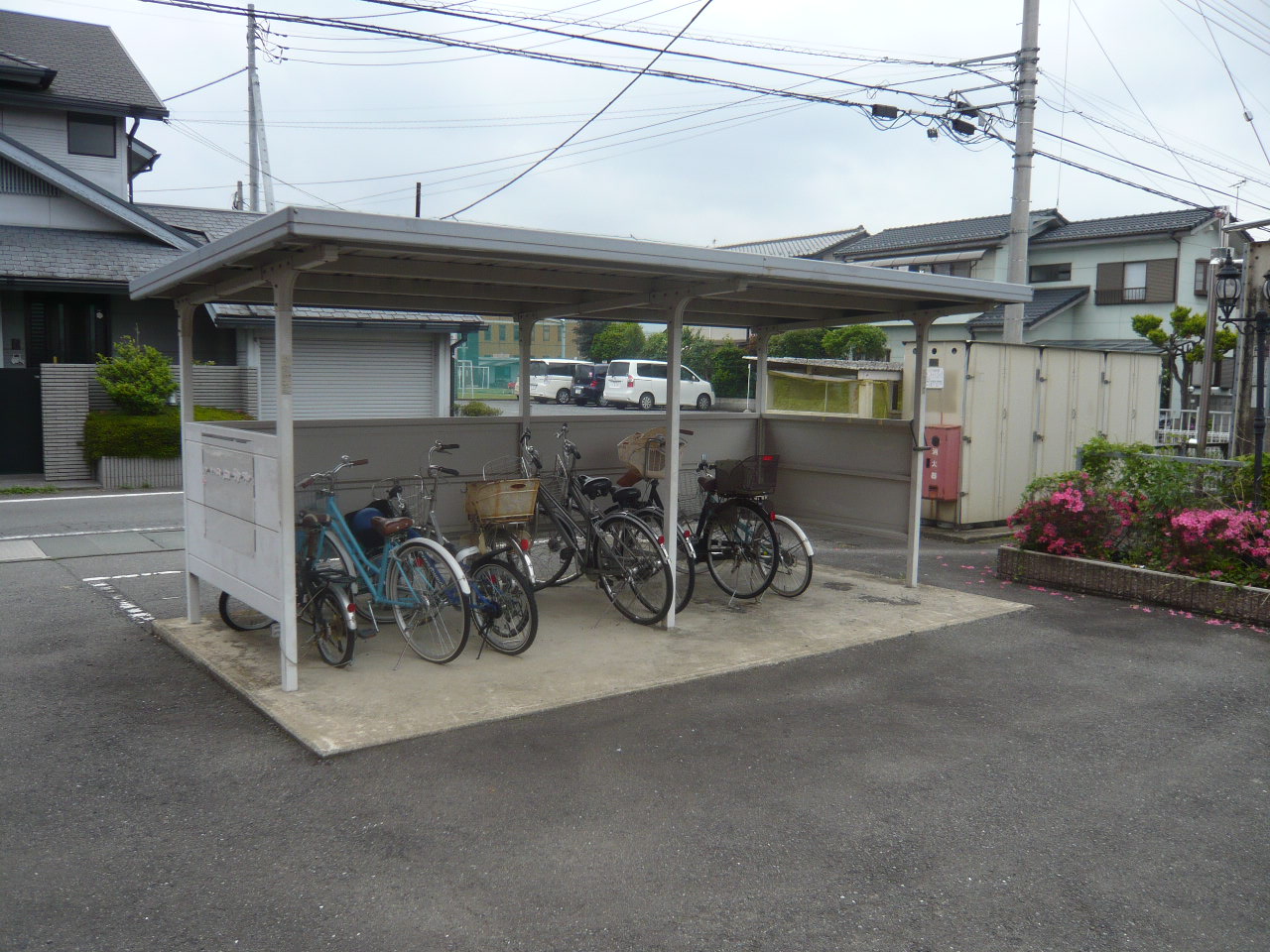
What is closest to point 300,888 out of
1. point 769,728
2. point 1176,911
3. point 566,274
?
point 769,728

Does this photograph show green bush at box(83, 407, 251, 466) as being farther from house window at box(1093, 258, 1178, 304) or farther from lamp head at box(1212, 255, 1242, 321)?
house window at box(1093, 258, 1178, 304)

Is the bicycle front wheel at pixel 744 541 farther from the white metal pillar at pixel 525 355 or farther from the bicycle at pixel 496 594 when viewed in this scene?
the bicycle at pixel 496 594

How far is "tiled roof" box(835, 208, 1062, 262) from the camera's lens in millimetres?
31969

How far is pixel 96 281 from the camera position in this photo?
1568 centimetres

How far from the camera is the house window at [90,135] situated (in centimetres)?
1861

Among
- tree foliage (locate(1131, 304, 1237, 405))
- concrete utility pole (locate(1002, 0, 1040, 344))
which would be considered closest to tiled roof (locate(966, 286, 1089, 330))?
tree foliage (locate(1131, 304, 1237, 405))

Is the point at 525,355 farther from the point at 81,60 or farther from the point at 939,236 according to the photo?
the point at 939,236

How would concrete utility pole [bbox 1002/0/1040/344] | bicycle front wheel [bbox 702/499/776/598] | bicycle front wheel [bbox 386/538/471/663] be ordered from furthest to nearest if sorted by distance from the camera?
concrete utility pole [bbox 1002/0/1040/344], bicycle front wheel [bbox 702/499/776/598], bicycle front wheel [bbox 386/538/471/663]

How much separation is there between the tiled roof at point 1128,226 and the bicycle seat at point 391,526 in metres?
29.4

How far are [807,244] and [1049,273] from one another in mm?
9869

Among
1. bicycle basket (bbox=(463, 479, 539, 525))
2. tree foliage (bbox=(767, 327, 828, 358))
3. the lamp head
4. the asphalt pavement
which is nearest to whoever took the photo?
the asphalt pavement

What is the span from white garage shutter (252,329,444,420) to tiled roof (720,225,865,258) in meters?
21.1

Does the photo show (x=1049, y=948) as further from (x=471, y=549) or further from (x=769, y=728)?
(x=471, y=549)

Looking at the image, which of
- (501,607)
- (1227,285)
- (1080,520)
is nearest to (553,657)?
(501,607)
